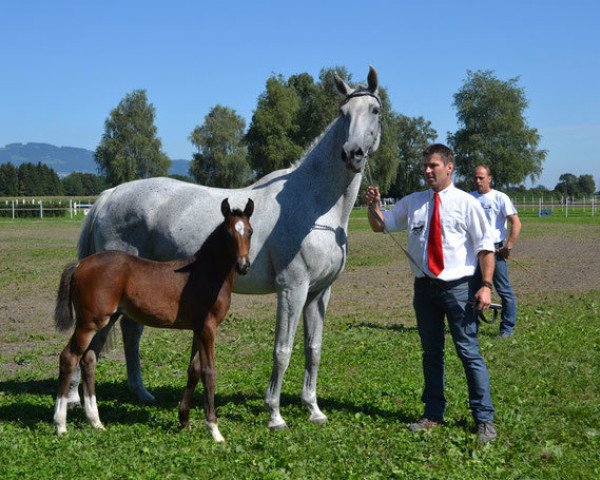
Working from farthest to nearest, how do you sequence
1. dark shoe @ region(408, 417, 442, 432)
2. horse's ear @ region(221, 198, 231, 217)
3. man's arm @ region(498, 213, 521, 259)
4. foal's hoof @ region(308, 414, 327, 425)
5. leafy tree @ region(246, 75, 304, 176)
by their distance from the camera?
leafy tree @ region(246, 75, 304, 176) → man's arm @ region(498, 213, 521, 259) → foal's hoof @ region(308, 414, 327, 425) → dark shoe @ region(408, 417, 442, 432) → horse's ear @ region(221, 198, 231, 217)

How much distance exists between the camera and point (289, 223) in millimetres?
6410

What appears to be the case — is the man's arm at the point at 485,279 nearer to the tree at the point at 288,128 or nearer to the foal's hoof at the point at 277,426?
the foal's hoof at the point at 277,426

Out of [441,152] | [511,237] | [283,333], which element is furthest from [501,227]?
[283,333]

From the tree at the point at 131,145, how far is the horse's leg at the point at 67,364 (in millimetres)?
79956

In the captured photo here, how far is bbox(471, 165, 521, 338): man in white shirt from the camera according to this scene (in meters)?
10.2

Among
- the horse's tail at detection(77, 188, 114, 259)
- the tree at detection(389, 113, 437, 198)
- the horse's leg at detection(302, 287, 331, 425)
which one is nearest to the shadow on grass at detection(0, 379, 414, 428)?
the horse's leg at detection(302, 287, 331, 425)

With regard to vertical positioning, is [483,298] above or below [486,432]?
above

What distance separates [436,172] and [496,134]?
7474cm

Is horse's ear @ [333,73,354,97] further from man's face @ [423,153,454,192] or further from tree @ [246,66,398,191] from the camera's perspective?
tree @ [246,66,398,191]

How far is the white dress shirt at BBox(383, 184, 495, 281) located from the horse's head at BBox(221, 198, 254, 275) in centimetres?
149

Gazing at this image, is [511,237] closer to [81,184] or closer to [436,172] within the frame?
[436,172]

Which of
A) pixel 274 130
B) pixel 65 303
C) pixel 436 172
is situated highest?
pixel 274 130

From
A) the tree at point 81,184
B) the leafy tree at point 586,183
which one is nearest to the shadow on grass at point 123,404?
the leafy tree at point 586,183

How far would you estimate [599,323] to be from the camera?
11.2 metres
